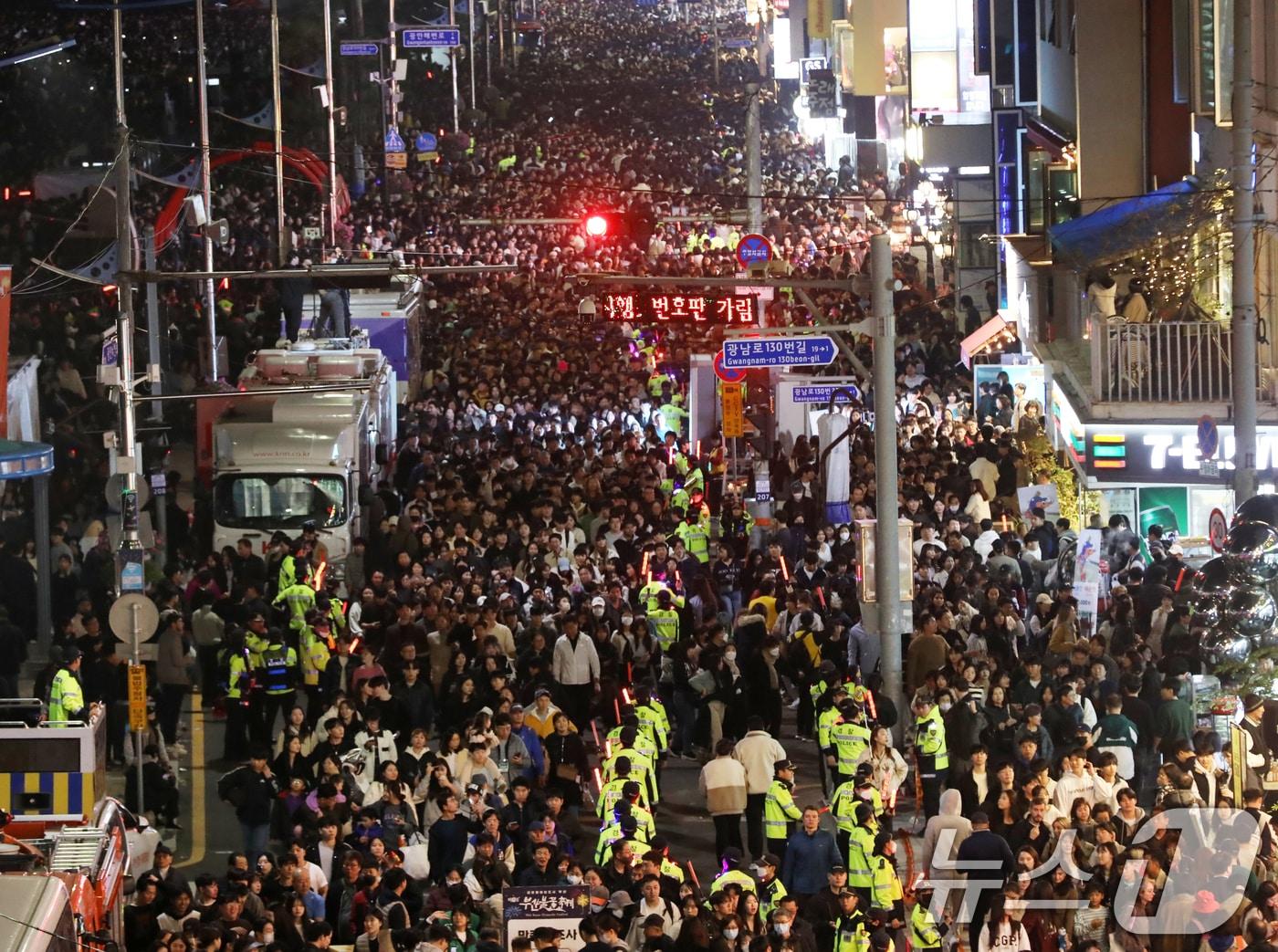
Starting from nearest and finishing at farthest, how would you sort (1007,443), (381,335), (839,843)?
(839,843) → (1007,443) → (381,335)

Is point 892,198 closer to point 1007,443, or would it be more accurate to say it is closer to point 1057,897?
point 1007,443

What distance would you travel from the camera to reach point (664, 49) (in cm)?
12631

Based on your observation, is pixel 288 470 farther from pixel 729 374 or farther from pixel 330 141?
pixel 330 141

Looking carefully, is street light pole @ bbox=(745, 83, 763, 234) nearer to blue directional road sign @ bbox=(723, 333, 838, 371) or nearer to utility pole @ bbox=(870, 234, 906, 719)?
blue directional road sign @ bbox=(723, 333, 838, 371)

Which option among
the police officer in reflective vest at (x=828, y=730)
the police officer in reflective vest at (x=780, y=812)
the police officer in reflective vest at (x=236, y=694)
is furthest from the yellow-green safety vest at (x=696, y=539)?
the police officer in reflective vest at (x=780, y=812)

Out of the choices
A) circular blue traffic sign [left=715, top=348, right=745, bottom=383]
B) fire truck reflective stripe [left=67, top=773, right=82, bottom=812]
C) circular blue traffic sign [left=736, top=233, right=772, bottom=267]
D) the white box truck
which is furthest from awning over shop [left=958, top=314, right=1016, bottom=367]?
fire truck reflective stripe [left=67, top=773, right=82, bottom=812]

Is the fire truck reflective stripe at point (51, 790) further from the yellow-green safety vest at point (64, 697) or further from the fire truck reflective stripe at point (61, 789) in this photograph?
the yellow-green safety vest at point (64, 697)

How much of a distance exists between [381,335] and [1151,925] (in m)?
24.7

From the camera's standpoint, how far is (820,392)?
32.6 meters

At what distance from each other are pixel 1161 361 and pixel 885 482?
5754mm

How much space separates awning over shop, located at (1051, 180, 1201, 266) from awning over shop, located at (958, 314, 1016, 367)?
363 inches

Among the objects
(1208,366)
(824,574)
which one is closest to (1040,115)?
(1208,366)

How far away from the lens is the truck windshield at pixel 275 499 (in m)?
28.5

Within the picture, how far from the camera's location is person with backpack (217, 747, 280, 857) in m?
17.8
